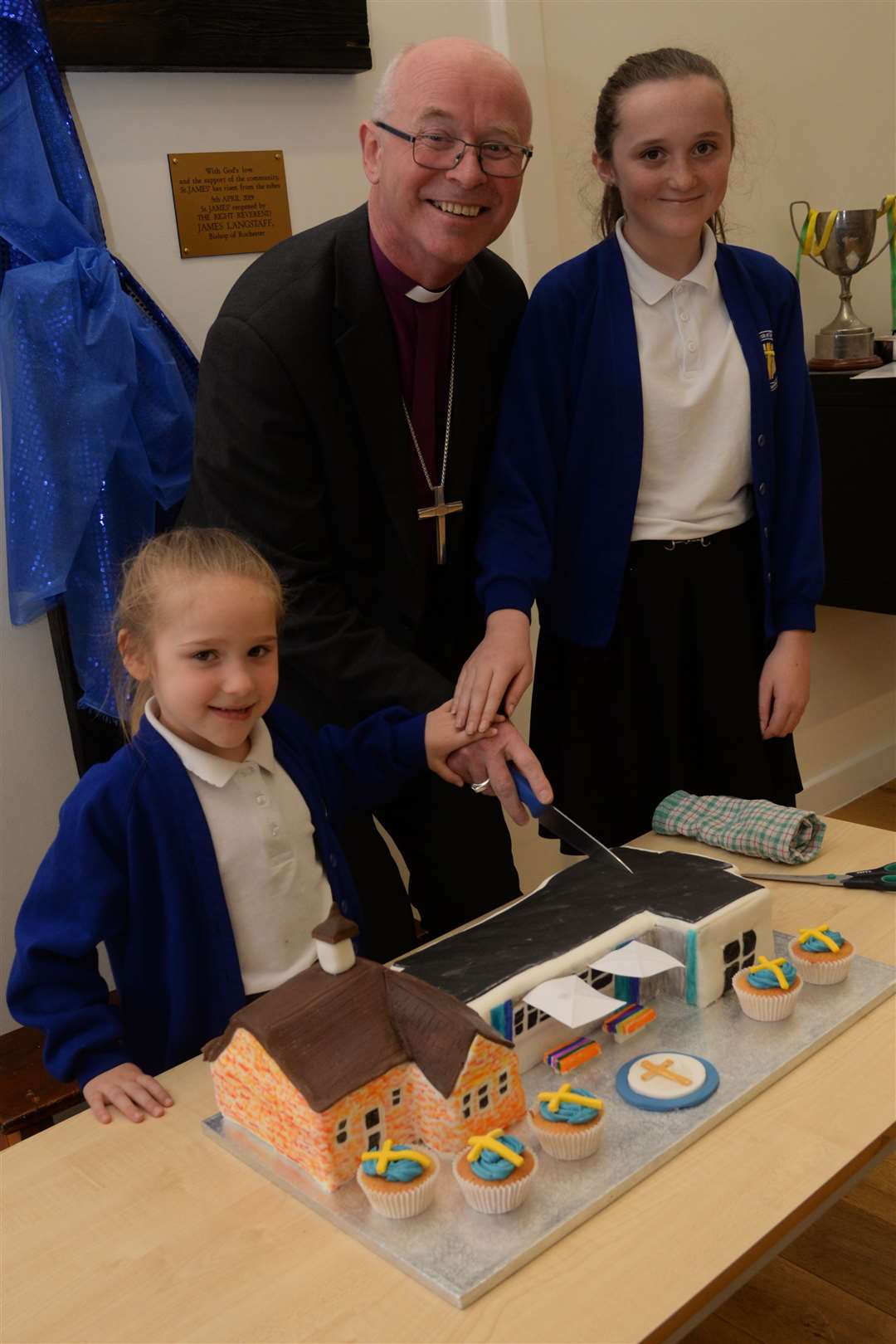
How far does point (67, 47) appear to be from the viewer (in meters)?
2.02

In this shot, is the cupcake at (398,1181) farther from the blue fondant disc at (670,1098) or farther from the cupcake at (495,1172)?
the blue fondant disc at (670,1098)

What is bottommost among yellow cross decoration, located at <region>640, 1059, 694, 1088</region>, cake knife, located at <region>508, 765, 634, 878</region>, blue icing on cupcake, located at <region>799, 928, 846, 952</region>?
yellow cross decoration, located at <region>640, 1059, 694, 1088</region>

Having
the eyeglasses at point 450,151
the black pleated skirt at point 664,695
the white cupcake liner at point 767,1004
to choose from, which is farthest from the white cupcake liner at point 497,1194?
the eyeglasses at point 450,151

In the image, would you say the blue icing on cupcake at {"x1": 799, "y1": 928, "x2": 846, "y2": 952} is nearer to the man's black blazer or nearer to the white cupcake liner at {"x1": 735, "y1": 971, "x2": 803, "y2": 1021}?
the white cupcake liner at {"x1": 735, "y1": 971, "x2": 803, "y2": 1021}

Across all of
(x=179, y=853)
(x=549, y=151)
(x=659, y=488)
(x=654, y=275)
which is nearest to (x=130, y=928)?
(x=179, y=853)

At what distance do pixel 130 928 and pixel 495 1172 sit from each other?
55cm

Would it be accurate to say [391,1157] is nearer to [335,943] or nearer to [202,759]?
[335,943]

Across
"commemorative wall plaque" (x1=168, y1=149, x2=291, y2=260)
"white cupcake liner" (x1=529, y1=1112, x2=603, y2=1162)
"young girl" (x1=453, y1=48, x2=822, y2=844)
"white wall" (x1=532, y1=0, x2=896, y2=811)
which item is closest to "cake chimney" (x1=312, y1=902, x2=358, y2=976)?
"white cupcake liner" (x1=529, y1=1112, x2=603, y2=1162)

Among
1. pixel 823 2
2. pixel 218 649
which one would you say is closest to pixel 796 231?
pixel 823 2

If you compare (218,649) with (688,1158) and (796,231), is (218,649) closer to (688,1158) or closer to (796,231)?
(688,1158)

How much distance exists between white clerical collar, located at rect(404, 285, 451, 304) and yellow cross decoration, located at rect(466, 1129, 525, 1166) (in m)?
1.12

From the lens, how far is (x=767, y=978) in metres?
1.25

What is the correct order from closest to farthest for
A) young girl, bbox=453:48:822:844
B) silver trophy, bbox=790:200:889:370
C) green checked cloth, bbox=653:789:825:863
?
green checked cloth, bbox=653:789:825:863 → young girl, bbox=453:48:822:844 → silver trophy, bbox=790:200:889:370

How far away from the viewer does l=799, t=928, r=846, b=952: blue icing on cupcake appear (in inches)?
51.5
